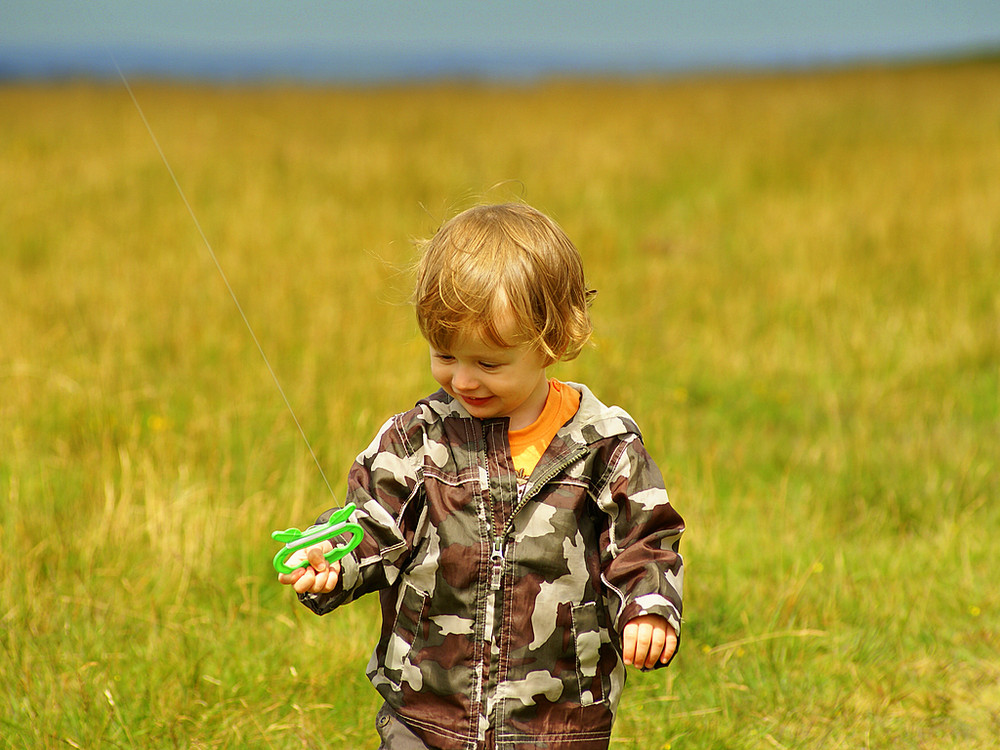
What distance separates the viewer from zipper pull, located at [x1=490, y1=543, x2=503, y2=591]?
6.76ft

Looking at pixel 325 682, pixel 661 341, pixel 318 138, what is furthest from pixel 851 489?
pixel 318 138

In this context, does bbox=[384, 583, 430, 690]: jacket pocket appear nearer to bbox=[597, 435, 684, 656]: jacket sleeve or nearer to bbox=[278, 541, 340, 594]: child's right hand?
bbox=[278, 541, 340, 594]: child's right hand

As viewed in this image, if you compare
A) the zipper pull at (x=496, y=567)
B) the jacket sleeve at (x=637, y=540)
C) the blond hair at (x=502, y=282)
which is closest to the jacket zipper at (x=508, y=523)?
the zipper pull at (x=496, y=567)

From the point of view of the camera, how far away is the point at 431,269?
2051mm

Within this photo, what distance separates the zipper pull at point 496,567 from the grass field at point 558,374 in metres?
0.94

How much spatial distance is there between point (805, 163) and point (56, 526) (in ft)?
27.6

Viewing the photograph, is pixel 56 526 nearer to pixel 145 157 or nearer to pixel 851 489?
pixel 851 489

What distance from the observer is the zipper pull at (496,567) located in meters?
2.06

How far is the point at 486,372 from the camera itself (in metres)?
2.04

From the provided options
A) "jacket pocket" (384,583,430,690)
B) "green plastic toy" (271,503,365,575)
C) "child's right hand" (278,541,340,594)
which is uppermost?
"green plastic toy" (271,503,365,575)

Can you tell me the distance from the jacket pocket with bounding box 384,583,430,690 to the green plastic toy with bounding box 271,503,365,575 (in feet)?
0.72

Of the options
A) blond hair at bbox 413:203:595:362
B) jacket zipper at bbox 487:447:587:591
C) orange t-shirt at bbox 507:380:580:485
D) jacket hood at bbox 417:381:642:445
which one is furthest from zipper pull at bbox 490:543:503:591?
blond hair at bbox 413:203:595:362

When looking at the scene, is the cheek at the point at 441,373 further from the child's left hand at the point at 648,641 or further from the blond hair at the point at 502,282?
the child's left hand at the point at 648,641

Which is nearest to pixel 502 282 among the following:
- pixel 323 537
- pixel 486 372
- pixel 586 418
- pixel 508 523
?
pixel 486 372
